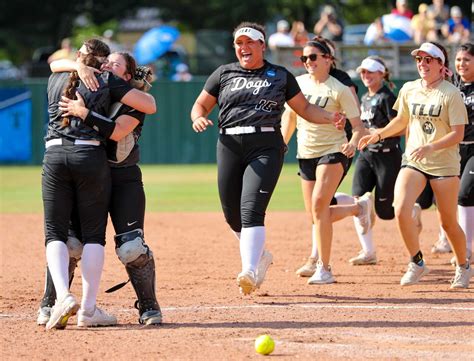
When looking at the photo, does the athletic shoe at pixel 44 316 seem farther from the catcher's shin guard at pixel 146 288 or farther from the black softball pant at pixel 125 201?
the black softball pant at pixel 125 201

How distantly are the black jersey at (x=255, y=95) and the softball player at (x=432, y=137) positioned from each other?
1001 millimetres

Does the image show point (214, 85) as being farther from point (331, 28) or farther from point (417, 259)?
point (331, 28)

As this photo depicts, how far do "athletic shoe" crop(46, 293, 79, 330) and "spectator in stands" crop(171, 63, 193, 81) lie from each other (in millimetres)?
20068

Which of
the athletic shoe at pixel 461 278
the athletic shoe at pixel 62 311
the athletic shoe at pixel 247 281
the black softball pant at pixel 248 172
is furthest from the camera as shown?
the athletic shoe at pixel 461 278

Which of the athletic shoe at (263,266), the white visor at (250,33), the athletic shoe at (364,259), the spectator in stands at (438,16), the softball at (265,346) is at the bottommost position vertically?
the athletic shoe at (364,259)

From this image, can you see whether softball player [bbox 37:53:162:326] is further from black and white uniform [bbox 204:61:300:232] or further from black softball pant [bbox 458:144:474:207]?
black softball pant [bbox 458:144:474:207]

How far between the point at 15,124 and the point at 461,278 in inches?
753

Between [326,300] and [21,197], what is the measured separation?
11.6 metres

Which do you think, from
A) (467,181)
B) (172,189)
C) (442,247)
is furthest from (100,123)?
(172,189)

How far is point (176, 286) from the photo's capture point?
9750 millimetres

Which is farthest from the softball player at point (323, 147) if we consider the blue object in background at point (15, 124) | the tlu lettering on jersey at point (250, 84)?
the blue object in background at point (15, 124)

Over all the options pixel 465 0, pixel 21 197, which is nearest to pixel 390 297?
pixel 21 197

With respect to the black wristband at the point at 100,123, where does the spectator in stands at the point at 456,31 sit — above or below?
above

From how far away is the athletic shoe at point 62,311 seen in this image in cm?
736
